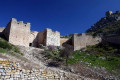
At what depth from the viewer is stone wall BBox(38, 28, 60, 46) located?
2333 centimetres

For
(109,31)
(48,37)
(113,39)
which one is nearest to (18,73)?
(48,37)

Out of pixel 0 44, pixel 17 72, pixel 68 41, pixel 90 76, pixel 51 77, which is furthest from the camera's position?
pixel 68 41

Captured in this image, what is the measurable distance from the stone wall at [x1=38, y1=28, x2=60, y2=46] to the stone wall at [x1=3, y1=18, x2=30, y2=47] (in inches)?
175

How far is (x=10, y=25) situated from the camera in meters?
18.8

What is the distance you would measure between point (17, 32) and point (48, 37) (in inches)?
260

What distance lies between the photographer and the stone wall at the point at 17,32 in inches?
732

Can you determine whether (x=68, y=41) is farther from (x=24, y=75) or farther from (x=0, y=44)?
(x=24, y=75)

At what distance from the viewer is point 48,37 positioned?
926 inches

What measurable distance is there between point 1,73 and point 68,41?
22.1m

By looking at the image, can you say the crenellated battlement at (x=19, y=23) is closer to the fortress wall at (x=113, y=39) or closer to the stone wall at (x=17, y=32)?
the stone wall at (x=17, y=32)

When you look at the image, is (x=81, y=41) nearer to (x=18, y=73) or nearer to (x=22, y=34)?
(x=22, y=34)

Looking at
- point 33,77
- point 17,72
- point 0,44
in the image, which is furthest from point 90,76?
→ point 0,44

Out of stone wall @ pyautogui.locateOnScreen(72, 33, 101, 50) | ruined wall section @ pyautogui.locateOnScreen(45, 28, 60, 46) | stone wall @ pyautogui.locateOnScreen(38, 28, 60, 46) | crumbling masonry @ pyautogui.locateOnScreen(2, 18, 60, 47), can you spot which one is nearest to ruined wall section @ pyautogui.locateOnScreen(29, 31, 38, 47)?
crumbling masonry @ pyautogui.locateOnScreen(2, 18, 60, 47)

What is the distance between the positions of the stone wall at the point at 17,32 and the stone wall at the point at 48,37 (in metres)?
4.44
